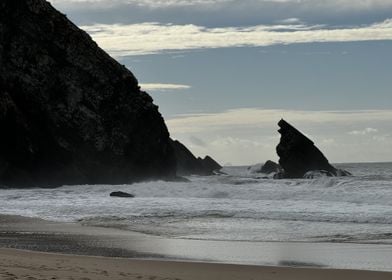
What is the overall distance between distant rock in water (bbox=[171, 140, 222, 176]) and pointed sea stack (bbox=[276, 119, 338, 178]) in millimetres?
29464

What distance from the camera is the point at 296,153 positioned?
55.8 meters

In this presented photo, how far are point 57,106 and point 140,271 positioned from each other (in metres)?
37.8

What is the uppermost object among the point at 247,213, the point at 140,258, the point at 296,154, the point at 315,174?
the point at 296,154

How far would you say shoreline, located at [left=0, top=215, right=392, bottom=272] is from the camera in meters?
11.0

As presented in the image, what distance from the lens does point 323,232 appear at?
15.2 metres

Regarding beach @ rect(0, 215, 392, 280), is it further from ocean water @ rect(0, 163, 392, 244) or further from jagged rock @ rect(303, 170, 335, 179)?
jagged rock @ rect(303, 170, 335, 179)

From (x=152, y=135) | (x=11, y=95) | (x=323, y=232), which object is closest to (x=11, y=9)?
(x=11, y=95)

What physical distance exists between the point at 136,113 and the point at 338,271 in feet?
138

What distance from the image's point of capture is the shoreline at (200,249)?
36.1 feet

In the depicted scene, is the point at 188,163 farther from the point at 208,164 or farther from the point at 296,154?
the point at 296,154

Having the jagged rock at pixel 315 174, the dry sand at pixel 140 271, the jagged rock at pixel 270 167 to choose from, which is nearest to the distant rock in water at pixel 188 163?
the jagged rock at pixel 270 167

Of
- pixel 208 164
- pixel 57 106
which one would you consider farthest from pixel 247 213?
pixel 208 164

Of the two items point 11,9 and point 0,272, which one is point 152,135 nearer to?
point 11,9

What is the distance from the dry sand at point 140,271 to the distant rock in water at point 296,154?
4537cm
